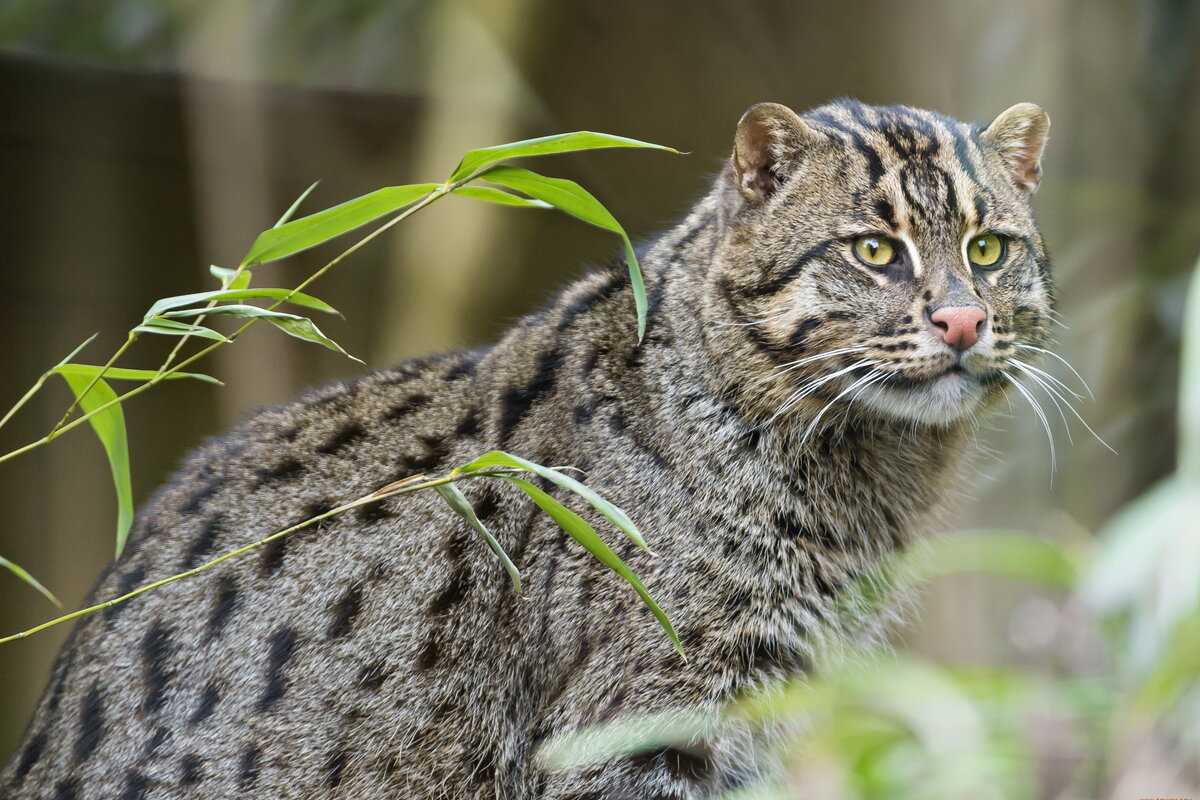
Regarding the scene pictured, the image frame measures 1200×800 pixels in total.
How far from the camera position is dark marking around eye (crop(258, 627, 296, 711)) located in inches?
162

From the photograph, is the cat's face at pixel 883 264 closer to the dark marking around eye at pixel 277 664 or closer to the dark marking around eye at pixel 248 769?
the dark marking around eye at pixel 277 664

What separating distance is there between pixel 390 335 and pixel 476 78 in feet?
7.00

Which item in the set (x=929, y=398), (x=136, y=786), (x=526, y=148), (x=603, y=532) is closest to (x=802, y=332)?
(x=929, y=398)

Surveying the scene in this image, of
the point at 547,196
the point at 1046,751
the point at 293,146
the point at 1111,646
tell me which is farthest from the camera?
the point at 293,146

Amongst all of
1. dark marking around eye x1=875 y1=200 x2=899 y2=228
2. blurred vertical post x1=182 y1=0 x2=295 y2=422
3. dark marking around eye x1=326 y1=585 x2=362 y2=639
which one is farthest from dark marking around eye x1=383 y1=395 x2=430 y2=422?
blurred vertical post x1=182 y1=0 x2=295 y2=422

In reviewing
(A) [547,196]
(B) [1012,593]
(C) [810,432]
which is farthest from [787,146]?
(B) [1012,593]

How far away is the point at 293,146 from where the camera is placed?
8.70 m

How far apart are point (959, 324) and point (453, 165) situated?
5907 mm

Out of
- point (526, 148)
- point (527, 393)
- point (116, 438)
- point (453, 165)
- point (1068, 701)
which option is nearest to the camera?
point (1068, 701)

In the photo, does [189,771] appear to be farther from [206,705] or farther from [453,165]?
[453,165]

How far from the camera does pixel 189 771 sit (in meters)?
4.04

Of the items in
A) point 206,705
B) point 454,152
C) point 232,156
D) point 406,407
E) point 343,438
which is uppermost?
point 454,152

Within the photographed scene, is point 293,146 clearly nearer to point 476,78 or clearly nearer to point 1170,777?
point 476,78

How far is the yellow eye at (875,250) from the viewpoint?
418 centimetres
